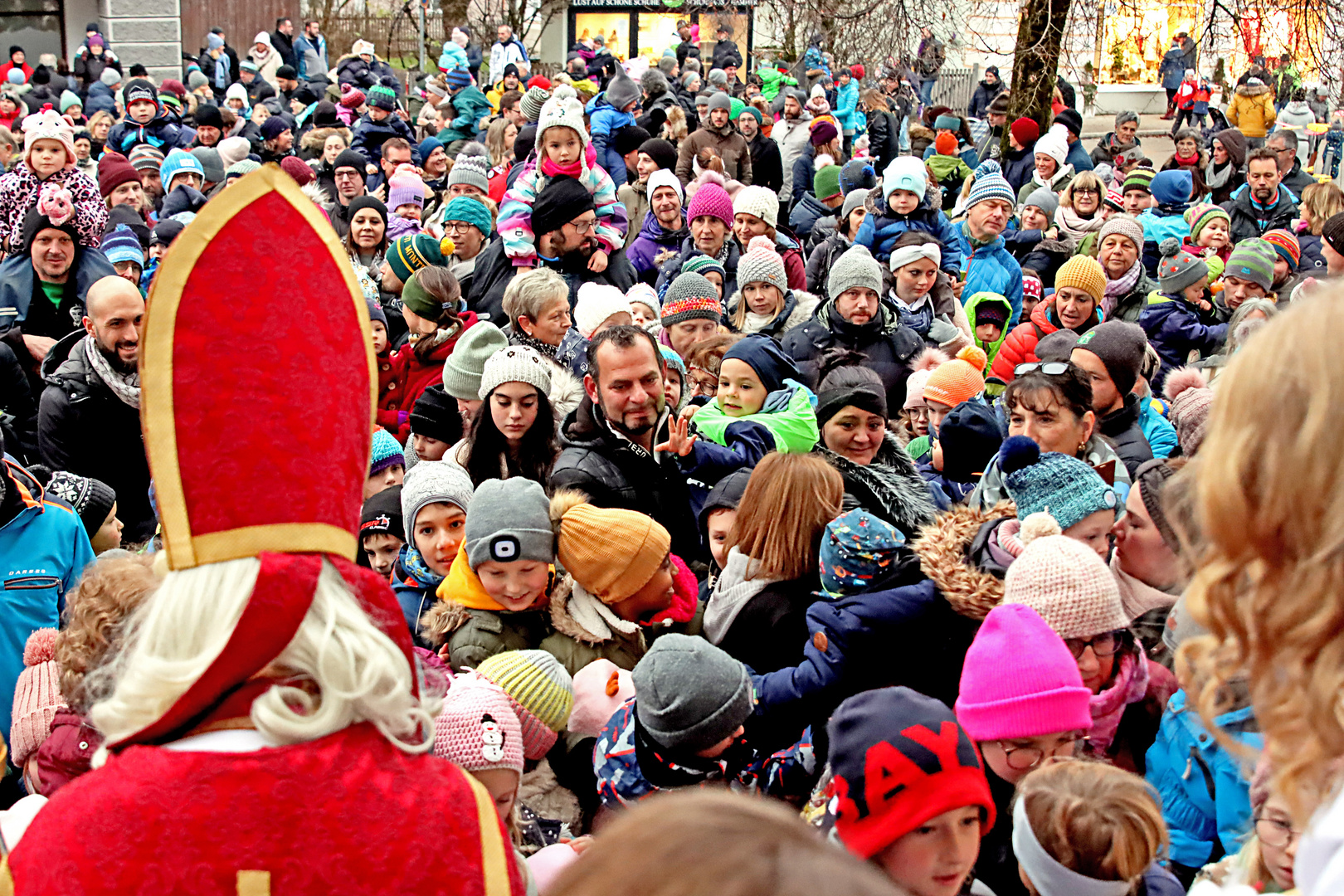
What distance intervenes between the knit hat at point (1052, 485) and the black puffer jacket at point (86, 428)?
139 inches

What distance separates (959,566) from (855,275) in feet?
10.1

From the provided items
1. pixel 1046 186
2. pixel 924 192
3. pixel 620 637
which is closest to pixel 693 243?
pixel 924 192

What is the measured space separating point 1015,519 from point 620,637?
1.19 meters

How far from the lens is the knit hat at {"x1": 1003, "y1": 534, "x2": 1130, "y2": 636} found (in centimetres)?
318

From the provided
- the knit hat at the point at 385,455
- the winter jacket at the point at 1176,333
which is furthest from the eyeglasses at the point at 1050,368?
the winter jacket at the point at 1176,333

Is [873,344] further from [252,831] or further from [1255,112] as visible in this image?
[1255,112]

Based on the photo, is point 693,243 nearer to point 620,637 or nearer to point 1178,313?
point 1178,313

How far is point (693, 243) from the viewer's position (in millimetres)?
8328

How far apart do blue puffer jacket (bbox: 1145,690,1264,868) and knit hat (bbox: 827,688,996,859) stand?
69 centimetres

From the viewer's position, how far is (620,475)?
4445 millimetres

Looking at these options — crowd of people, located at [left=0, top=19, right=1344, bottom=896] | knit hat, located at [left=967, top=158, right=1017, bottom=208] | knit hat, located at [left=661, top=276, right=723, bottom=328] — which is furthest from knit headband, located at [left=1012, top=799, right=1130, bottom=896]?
knit hat, located at [left=967, top=158, right=1017, bottom=208]

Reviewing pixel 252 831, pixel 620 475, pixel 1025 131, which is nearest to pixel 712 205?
pixel 620 475

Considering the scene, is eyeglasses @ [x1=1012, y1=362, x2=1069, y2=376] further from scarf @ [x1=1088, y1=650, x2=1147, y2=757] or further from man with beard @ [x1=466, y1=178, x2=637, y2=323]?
man with beard @ [x1=466, y1=178, x2=637, y2=323]

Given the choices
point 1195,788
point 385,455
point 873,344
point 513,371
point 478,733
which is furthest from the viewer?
point 873,344
